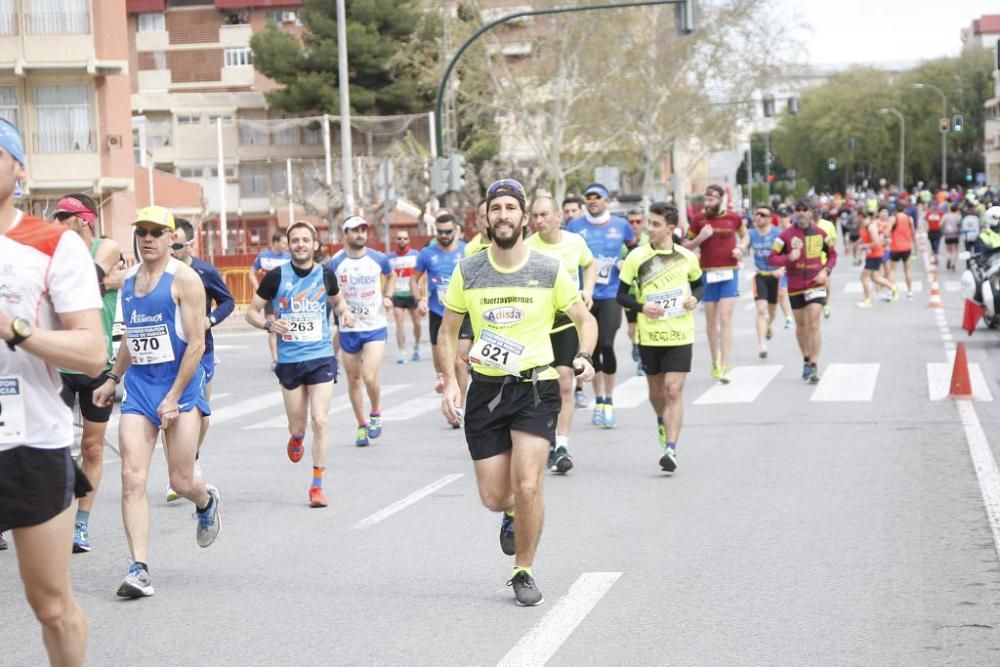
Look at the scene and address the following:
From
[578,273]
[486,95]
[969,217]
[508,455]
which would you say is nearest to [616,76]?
[486,95]

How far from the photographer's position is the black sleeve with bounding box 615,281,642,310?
38.2ft

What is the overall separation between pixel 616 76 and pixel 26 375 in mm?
55523

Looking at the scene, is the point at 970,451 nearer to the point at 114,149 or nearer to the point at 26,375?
the point at 26,375

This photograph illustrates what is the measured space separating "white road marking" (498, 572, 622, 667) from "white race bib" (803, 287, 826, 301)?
9.80m

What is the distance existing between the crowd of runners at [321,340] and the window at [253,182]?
58.7 meters

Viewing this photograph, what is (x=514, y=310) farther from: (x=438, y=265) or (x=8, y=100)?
(x=8, y=100)

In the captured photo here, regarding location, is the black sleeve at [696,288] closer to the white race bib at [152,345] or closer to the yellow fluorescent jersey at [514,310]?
the yellow fluorescent jersey at [514,310]

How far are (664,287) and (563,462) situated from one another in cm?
155

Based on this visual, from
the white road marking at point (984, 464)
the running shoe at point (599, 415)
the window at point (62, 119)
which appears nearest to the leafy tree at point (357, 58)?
the window at point (62, 119)

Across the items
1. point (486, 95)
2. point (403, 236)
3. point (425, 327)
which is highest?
point (486, 95)

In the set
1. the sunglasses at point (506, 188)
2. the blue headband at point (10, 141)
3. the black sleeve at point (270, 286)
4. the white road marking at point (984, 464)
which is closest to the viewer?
the blue headband at point (10, 141)

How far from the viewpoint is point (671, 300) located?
1161 cm

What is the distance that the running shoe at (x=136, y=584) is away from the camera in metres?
7.49

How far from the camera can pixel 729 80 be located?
6738 centimetres
